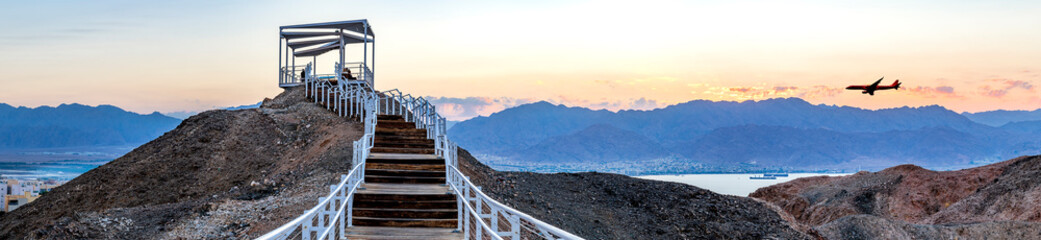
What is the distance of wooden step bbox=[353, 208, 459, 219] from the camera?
50.9ft

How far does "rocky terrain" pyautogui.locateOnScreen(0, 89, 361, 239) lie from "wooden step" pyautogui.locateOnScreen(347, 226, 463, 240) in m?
3.81

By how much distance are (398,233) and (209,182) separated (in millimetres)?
18496

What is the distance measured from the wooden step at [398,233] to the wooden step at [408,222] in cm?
19

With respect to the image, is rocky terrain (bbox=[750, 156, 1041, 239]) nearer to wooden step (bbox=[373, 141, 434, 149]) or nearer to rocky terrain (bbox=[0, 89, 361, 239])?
wooden step (bbox=[373, 141, 434, 149])

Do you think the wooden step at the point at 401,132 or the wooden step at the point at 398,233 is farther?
the wooden step at the point at 401,132

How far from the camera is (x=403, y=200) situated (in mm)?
16172

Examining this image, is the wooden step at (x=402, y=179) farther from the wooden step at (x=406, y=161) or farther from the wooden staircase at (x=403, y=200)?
the wooden step at (x=406, y=161)

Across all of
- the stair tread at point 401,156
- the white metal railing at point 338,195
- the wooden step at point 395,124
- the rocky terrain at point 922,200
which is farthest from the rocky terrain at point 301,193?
the stair tread at point 401,156

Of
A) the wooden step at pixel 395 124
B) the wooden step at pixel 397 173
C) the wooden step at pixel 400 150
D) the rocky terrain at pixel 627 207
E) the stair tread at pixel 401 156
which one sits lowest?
the rocky terrain at pixel 627 207

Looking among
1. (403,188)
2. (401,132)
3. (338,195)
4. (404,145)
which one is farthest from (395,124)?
(338,195)

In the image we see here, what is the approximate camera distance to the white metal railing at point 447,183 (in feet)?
32.1

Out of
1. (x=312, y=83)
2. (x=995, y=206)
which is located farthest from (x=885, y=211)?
(x=312, y=83)

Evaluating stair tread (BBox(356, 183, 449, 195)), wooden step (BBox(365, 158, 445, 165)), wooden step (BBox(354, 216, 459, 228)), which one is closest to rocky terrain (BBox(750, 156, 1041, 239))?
wooden step (BBox(365, 158, 445, 165))

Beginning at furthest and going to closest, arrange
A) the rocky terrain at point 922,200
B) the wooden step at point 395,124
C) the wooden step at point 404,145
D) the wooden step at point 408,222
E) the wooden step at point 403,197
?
the rocky terrain at point 922,200, the wooden step at point 395,124, the wooden step at point 404,145, the wooden step at point 403,197, the wooden step at point 408,222
